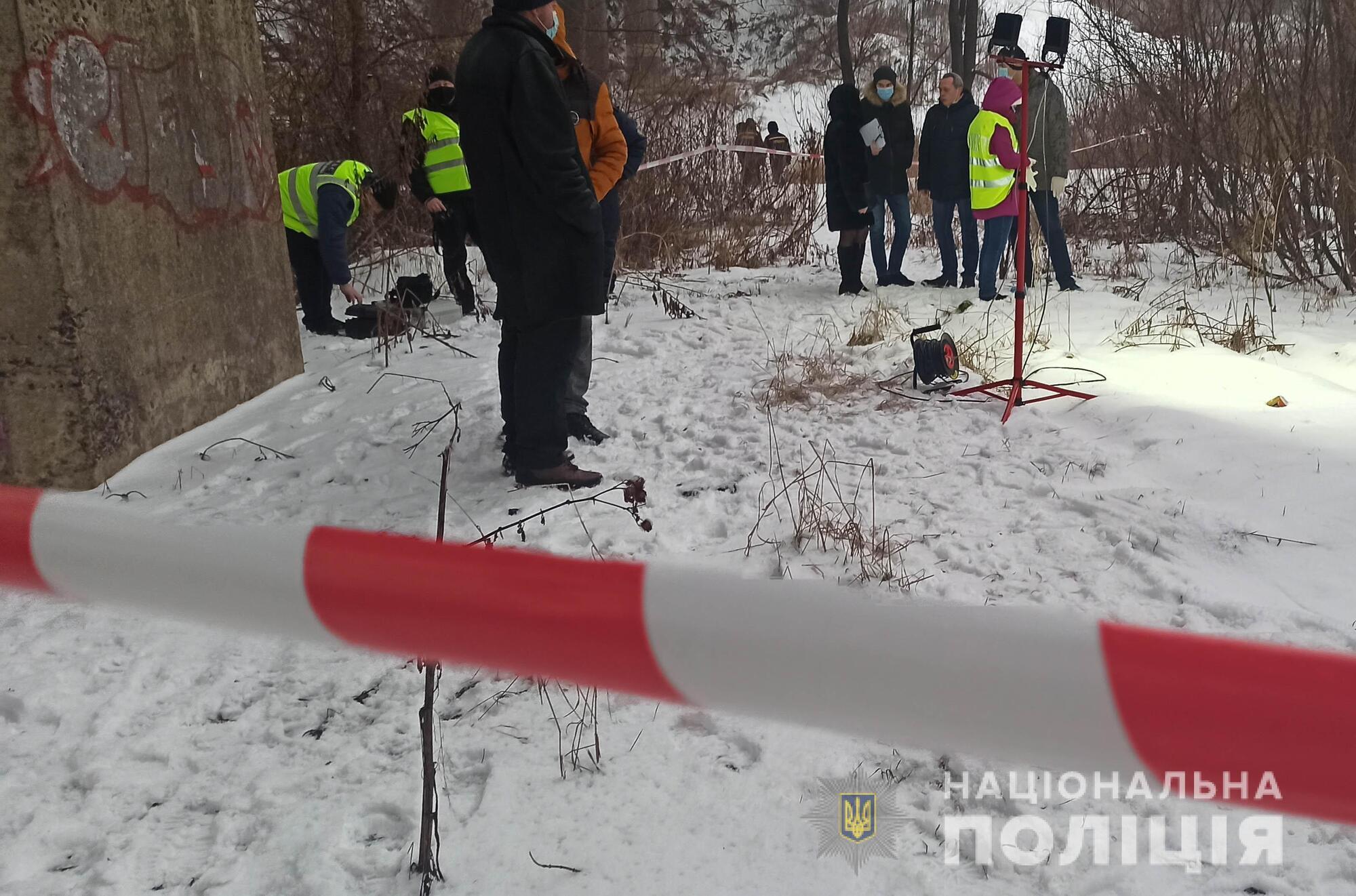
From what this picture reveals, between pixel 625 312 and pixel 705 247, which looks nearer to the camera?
pixel 625 312

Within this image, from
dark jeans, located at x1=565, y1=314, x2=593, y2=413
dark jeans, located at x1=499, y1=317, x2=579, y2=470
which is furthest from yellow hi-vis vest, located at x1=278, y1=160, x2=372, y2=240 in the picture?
dark jeans, located at x1=499, y1=317, x2=579, y2=470

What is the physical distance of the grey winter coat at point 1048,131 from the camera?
6707 millimetres

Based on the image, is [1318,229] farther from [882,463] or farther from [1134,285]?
[882,463]

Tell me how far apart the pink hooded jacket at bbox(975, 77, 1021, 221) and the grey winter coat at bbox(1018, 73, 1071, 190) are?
433 mm

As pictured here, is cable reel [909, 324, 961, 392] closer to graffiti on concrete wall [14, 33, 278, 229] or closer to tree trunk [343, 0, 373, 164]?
graffiti on concrete wall [14, 33, 278, 229]

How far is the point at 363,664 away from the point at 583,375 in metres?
1.88

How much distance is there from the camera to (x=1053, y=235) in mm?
6980

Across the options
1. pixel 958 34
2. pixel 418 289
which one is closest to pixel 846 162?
pixel 418 289

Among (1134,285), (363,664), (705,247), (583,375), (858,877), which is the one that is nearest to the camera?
(858,877)

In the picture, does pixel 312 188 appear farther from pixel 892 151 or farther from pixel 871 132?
pixel 892 151

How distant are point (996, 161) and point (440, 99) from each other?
3.37 meters

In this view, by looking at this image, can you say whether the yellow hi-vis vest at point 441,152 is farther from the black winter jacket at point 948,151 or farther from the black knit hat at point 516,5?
the black winter jacket at point 948,151

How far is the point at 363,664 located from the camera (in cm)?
244

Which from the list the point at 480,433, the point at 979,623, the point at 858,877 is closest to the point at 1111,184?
the point at 480,433
